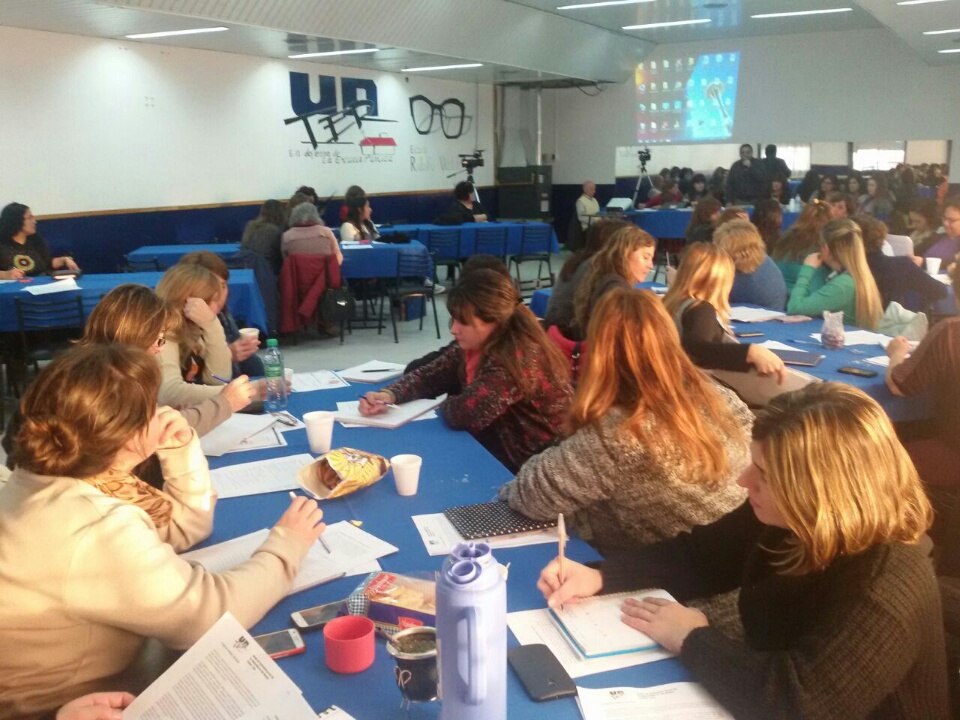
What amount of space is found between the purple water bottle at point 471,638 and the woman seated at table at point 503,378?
1463 millimetres

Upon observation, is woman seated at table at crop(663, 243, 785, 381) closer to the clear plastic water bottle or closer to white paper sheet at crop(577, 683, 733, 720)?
the clear plastic water bottle

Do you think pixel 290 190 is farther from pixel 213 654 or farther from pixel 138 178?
pixel 213 654

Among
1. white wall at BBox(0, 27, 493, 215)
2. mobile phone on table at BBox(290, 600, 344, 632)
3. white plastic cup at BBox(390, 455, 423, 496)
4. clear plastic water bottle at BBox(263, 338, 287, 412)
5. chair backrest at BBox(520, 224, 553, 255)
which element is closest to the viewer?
mobile phone on table at BBox(290, 600, 344, 632)

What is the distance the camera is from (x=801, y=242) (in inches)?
222

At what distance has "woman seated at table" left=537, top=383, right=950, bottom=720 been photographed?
1.24 m

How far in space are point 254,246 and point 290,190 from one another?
3.64 meters

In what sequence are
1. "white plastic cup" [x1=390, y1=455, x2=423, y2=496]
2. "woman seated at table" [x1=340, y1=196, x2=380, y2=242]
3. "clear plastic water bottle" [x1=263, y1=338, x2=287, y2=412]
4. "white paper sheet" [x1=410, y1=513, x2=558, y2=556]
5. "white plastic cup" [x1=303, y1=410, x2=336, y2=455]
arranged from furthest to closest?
1. "woman seated at table" [x1=340, y1=196, x2=380, y2=242]
2. "clear plastic water bottle" [x1=263, y1=338, x2=287, y2=412]
3. "white plastic cup" [x1=303, y1=410, x2=336, y2=455]
4. "white plastic cup" [x1=390, y1=455, x2=423, y2=496]
5. "white paper sheet" [x1=410, y1=513, x2=558, y2=556]

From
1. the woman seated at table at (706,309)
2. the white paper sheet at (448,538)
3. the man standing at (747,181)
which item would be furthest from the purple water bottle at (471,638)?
the man standing at (747,181)

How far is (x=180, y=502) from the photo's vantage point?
1878 millimetres

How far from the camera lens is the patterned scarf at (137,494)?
1660mm

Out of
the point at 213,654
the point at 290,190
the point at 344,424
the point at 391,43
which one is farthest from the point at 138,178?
the point at 213,654

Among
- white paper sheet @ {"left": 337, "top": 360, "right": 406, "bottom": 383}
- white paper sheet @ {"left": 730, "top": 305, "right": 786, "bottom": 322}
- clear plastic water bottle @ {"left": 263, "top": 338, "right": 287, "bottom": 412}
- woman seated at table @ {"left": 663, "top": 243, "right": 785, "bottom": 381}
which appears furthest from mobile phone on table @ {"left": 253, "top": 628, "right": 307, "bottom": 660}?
white paper sheet @ {"left": 730, "top": 305, "right": 786, "bottom": 322}

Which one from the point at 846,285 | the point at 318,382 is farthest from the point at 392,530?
the point at 846,285

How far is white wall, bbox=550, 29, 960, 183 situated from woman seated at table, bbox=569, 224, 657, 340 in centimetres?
954
